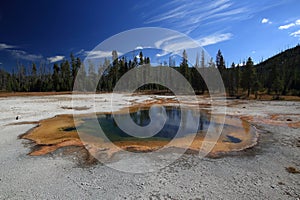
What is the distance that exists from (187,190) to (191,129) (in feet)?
34.4

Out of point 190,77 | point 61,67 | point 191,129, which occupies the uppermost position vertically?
point 61,67

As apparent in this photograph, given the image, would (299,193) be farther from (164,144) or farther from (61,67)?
(61,67)

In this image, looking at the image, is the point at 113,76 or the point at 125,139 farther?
the point at 113,76

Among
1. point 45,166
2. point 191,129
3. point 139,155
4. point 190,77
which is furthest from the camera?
point 190,77

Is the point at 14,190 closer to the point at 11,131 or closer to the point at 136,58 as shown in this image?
the point at 11,131

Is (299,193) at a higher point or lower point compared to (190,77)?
lower

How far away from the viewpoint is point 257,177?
7.00m

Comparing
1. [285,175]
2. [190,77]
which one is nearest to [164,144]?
[285,175]

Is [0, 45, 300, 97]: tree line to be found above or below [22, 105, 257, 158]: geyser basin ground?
above

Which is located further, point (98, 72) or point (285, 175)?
point (98, 72)

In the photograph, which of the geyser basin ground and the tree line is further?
the tree line

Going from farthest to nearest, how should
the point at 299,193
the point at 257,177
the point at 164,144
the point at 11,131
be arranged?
the point at 11,131
the point at 164,144
the point at 257,177
the point at 299,193

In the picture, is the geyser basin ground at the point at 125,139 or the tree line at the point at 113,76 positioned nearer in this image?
the geyser basin ground at the point at 125,139

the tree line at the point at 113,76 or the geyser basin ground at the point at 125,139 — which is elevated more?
the tree line at the point at 113,76
